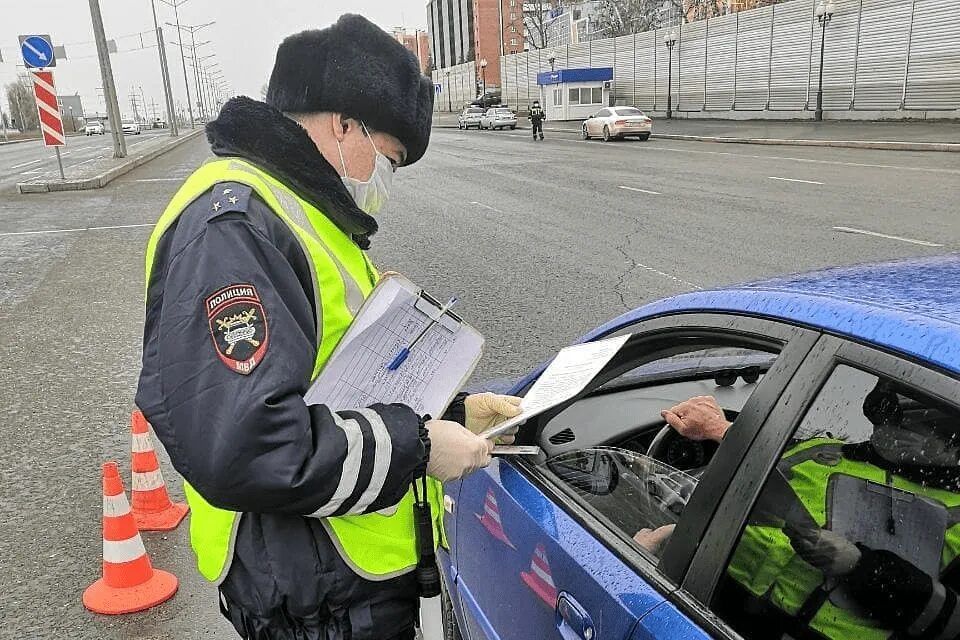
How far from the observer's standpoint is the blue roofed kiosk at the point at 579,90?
50406mm

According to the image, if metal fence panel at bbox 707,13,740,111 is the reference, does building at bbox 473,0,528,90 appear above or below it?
above

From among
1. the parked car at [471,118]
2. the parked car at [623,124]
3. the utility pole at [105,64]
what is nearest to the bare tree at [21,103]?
the parked car at [471,118]

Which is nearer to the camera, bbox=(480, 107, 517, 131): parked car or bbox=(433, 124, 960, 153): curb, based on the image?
bbox=(433, 124, 960, 153): curb

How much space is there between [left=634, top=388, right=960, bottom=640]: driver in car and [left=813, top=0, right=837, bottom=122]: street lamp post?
33.6m

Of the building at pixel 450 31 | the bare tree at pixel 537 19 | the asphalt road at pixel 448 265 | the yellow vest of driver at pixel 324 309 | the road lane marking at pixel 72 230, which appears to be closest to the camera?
the yellow vest of driver at pixel 324 309

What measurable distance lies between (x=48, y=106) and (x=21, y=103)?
117m

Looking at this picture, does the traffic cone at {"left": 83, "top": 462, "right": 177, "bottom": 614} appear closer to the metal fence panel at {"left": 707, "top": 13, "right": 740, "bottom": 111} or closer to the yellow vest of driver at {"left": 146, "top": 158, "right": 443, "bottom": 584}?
the yellow vest of driver at {"left": 146, "top": 158, "right": 443, "bottom": 584}

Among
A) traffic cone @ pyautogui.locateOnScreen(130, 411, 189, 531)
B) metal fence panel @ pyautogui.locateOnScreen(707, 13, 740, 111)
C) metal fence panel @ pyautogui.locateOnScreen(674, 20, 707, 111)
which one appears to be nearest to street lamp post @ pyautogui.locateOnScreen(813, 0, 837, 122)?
metal fence panel @ pyautogui.locateOnScreen(707, 13, 740, 111)

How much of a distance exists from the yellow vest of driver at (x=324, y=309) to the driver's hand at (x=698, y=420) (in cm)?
91

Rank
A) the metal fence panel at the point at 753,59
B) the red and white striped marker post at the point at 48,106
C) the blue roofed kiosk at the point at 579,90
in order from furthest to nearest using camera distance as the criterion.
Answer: the blue roofed kiosk at the point at 579,90 → the metal fence panel at the point at 753,59 → the red and white striped marker post at the point at 48,106

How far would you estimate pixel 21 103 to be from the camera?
11525 cm

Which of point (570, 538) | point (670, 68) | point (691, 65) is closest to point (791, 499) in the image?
A: point (570, 538)

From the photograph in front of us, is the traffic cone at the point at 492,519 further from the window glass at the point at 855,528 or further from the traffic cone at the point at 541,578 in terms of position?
the window glass at the point at 855,528

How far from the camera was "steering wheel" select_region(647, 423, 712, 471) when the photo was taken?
7.48 ft
